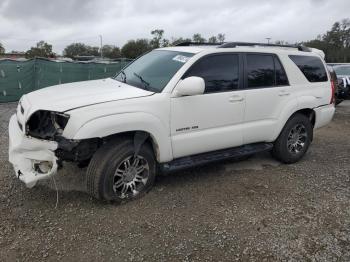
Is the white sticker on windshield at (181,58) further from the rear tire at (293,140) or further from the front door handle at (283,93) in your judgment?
the rear tire at (293,140)

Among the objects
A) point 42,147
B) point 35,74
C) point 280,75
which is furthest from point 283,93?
point 35,74

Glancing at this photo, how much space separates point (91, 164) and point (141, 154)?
0.56 m

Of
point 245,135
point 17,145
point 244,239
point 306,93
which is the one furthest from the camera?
point 306,93

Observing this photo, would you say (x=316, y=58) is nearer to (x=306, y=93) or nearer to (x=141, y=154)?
(x=306, y=93)

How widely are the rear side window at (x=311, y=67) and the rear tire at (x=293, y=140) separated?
0.64 m

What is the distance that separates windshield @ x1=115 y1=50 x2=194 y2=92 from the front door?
8.3 inches

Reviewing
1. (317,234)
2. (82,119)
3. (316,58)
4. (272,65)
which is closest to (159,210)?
(82,119)

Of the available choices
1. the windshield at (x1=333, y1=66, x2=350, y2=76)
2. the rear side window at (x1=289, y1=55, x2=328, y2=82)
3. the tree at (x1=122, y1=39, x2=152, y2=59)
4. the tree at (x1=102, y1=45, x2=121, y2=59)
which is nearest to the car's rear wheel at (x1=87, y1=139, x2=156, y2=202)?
the rear side window at (x1=289, y1=55, x2=328, y2=82)

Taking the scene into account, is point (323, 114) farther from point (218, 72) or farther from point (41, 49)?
point (41, 49)

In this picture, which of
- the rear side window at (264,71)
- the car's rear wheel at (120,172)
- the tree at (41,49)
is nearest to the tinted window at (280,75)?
the rear side window at (264,71)

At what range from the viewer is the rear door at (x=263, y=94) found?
493 centimetres

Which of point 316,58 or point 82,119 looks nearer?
point 82,119

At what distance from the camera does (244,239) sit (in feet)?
11.5

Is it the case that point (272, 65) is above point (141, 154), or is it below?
above
